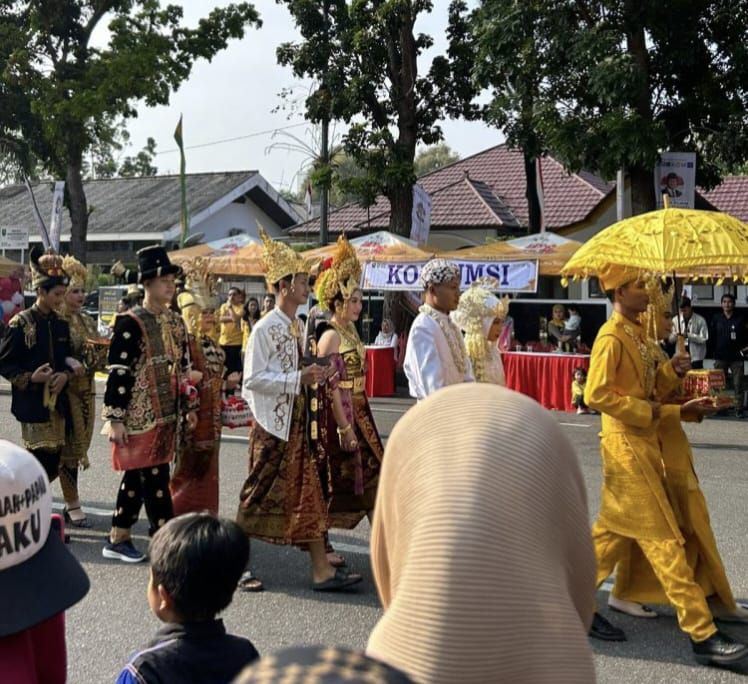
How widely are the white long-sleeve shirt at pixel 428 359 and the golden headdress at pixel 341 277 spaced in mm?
701

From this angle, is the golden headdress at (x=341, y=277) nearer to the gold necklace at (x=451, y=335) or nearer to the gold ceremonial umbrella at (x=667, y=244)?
the gold necklace at (x=451, y=335)

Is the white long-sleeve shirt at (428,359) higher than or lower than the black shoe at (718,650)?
higher

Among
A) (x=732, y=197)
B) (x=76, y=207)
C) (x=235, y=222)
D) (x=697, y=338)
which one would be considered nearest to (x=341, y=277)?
(x=697, y=338)

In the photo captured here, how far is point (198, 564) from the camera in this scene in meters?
2.57

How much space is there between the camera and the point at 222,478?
884 cm

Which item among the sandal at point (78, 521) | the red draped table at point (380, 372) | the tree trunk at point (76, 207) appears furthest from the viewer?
the tree trunk at point (76, 207)

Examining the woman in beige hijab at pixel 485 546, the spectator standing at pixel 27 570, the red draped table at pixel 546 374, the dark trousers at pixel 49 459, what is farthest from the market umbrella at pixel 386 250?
the woman in beige hijab at pixel 485 546

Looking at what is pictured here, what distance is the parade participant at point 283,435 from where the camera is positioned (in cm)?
568

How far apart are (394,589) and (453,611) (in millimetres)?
146

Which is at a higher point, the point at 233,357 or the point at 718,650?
the point at 233,357

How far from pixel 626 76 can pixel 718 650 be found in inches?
468

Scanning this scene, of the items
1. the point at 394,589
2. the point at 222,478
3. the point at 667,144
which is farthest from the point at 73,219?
the point at 394,589

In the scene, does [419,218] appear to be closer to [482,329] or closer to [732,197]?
[732,197]

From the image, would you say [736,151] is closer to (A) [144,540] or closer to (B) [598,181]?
(A) [144,540]
